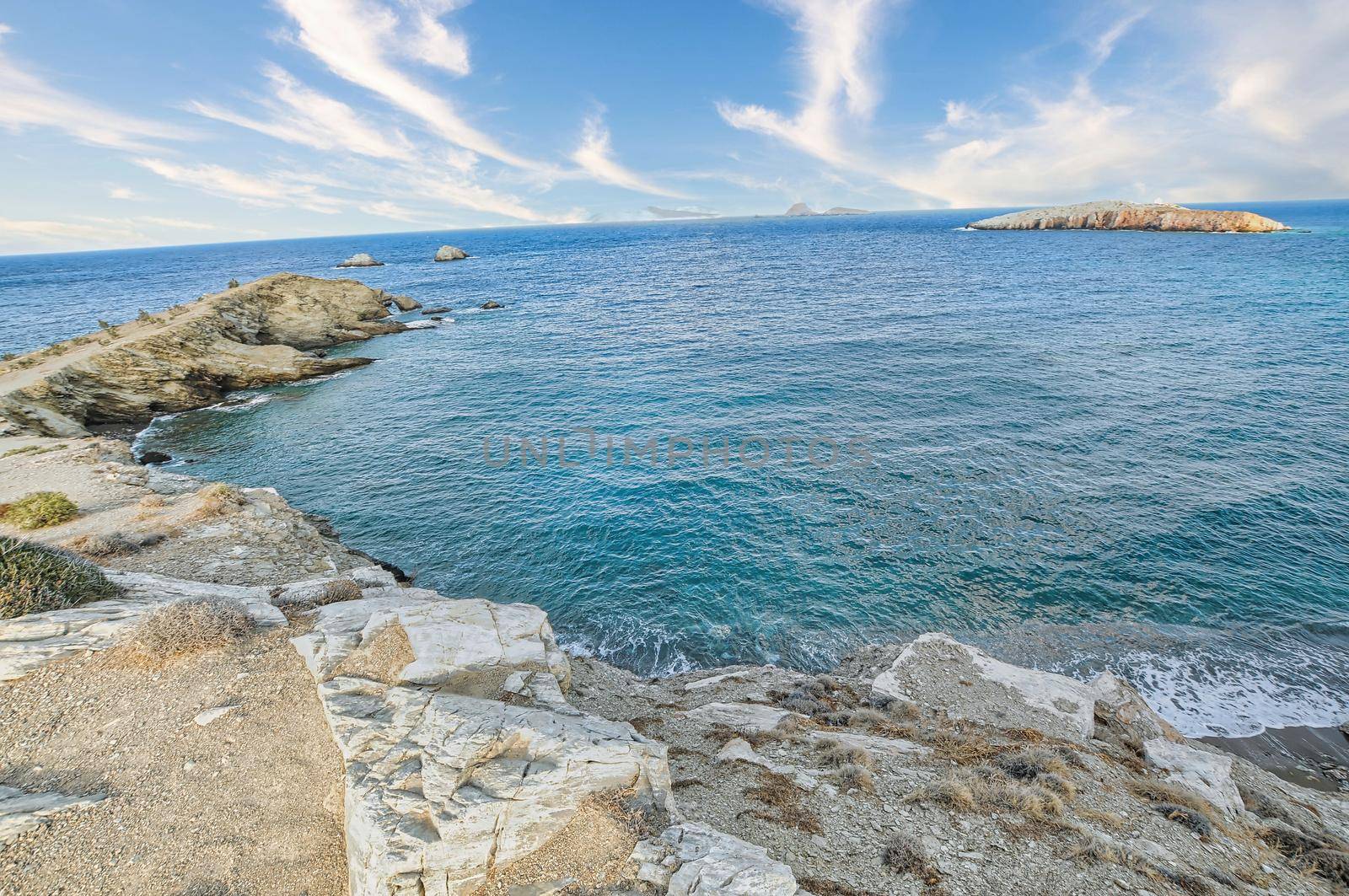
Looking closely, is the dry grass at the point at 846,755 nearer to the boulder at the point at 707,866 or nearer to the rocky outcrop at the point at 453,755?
the boulder at the point at 707,866

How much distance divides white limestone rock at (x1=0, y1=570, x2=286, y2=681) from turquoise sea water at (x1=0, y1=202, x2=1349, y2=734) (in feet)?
27.3

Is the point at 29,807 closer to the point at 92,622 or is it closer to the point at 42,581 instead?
the point at 92,622

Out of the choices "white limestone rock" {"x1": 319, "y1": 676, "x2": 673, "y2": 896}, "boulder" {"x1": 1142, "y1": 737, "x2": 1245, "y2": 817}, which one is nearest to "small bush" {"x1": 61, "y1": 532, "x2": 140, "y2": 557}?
"white limestone rock" {"x1": 319, "y1": 676, "x2": 673, "y2": 896}

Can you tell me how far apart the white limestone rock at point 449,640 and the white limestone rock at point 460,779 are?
990 millimetres

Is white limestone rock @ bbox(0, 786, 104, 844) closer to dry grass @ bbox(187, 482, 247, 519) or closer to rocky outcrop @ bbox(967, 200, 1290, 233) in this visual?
dry grass @ bbox(187, 482, 247, 519)

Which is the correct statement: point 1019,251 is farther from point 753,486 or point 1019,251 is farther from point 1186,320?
point 753,486

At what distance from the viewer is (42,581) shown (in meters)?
11.9

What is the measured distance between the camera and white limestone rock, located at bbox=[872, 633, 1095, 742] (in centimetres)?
1447

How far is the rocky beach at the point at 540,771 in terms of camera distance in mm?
8172

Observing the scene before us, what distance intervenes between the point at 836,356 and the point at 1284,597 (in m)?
30.5

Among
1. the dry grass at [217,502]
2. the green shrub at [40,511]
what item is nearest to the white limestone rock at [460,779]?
the dry grass at [217,502]

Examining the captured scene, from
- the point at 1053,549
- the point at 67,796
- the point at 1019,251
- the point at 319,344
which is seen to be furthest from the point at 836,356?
the point at 1019,251

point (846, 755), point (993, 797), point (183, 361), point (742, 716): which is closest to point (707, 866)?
point (846, 755)

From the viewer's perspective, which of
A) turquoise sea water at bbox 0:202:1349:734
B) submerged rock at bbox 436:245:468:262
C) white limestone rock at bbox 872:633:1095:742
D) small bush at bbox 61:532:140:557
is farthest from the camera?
submerged rock at bbox 436:245:468:262
